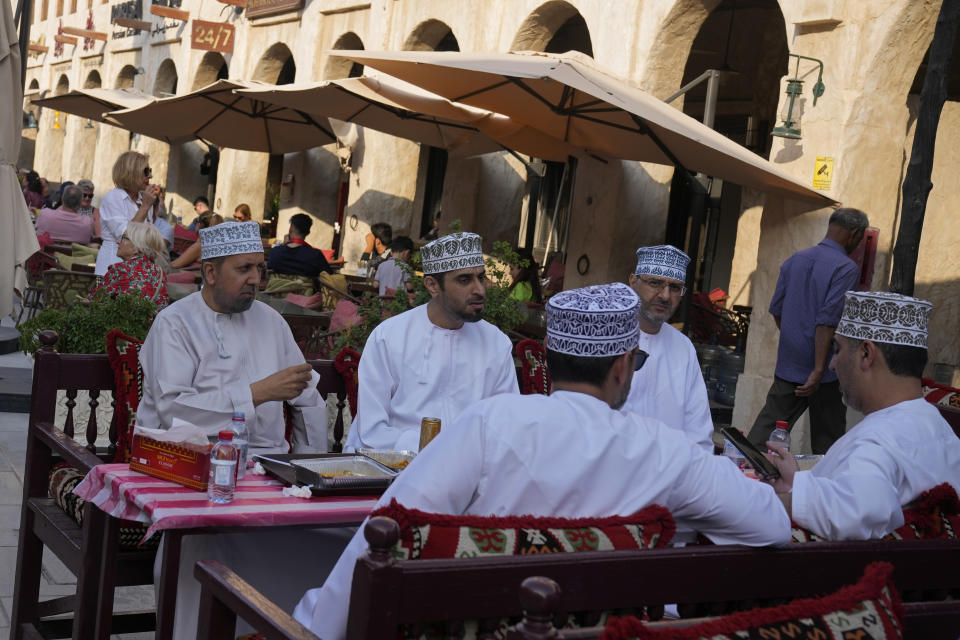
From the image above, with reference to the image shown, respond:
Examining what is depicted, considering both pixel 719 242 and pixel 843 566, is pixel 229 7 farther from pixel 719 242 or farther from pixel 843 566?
pixel 843 566

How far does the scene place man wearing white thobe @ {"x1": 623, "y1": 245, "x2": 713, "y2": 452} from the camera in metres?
4.89

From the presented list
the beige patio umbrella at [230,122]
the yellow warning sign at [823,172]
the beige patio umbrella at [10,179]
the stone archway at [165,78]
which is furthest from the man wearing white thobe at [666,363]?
the stone archway at [165,78]

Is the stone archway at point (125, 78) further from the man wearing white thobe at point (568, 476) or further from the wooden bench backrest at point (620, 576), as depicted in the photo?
the wooden bench backrest at point (620, 576)

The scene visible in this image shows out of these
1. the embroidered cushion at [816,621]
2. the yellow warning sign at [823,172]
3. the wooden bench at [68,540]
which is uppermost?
the yellow warning sign at [823,172]

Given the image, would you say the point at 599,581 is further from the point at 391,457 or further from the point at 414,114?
the point at 414,114

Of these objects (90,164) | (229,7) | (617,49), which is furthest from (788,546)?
(90,164)

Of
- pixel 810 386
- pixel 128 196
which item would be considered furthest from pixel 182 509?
pixel 128 196

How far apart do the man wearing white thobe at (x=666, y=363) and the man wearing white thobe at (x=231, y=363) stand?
4.50ft

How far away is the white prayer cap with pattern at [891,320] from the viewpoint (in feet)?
11.2

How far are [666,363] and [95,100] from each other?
15575mm

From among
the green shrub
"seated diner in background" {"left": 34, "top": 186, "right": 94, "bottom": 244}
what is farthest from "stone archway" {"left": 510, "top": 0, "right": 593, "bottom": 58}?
the green shrub

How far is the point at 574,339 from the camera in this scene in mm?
2672

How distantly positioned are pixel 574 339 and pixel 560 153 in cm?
904

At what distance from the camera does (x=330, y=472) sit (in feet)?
11.5
